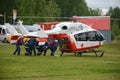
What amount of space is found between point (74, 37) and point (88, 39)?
3.15 ft

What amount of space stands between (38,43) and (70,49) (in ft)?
6.49

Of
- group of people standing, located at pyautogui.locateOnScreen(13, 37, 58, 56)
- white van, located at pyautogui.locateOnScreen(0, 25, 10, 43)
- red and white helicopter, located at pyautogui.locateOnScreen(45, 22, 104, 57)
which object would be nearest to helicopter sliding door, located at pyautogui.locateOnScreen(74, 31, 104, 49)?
red and white helicopter, located at pyautogui.locateOnScreen(45, 22, 104, 57)

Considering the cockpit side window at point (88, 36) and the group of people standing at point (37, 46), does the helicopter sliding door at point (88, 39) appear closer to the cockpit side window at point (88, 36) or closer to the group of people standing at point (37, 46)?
the cockpit side window at point (88, 36)

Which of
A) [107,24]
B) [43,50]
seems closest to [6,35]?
[107,24]

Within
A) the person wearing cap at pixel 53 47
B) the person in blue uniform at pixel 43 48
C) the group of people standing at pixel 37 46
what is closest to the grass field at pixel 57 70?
the group of people standing at pixel 37 46

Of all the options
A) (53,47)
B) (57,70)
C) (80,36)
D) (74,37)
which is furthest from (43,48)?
(57,70)

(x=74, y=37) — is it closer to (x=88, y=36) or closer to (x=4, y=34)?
(x=88, y=36)

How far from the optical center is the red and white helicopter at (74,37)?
824 inches

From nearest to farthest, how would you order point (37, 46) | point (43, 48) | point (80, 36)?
1. point (43, 48)
2. point (37, 46)
3. point (80, 36)

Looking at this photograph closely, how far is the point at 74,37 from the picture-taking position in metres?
21.2

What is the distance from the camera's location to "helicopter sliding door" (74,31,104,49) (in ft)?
69.9

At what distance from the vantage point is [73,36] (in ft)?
69.4

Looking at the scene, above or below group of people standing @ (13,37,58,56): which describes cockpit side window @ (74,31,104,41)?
above

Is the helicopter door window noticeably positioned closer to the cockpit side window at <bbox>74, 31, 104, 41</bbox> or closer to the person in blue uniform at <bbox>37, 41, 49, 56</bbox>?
the cockpit side window at <bbox>74, 31, 104, 41</bbox>
